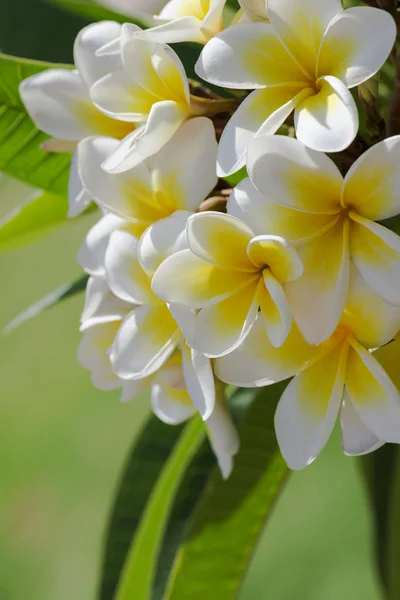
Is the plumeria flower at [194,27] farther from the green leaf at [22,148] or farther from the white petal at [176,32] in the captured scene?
the green leaf at [22,148]

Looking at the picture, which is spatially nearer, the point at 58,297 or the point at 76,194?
the point at 76,194

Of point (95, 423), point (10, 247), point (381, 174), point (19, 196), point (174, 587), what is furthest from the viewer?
point (19, 196)

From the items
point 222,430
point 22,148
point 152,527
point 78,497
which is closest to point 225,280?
point 222,430

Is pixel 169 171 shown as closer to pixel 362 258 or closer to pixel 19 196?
pixel 362 258

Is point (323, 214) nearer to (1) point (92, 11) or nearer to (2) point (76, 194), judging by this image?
(2) point (76, 194)

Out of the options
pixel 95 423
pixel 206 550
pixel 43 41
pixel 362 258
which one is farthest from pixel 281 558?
pixel 362 258

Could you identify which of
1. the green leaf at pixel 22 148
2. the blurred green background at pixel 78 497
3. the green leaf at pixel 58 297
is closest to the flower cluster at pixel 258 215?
the green leaf at pixel 22 148
